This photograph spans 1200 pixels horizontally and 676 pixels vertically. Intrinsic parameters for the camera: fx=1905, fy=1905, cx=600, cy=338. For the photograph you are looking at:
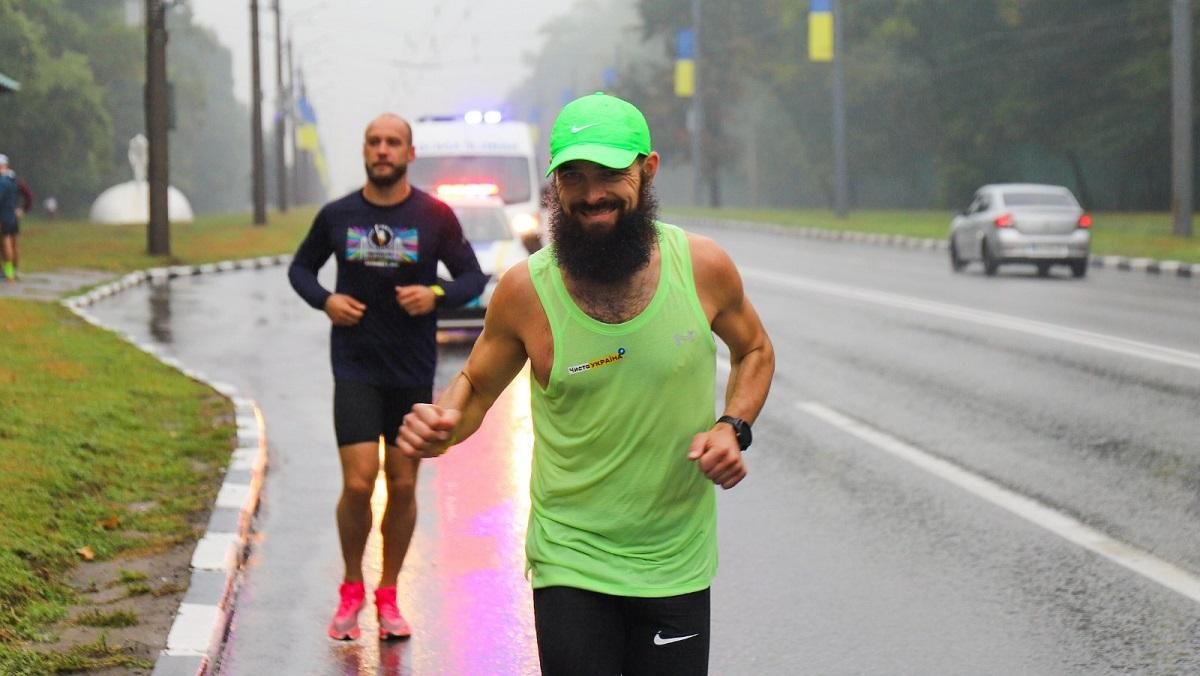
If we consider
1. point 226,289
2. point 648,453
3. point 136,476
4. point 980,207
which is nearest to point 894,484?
point 136,476

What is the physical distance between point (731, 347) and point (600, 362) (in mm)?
433

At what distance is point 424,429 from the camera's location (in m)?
3.91

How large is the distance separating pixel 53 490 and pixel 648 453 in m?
5.59

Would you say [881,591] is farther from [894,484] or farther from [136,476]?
[136,476]

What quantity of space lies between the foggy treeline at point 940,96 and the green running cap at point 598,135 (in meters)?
52.9

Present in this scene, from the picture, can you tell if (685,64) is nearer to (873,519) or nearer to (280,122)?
(280,122)

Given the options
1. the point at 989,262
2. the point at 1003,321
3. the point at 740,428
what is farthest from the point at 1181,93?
the point at 740,428

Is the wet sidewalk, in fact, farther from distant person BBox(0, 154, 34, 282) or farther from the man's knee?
distant person BBox(0, 154, 34, 282)

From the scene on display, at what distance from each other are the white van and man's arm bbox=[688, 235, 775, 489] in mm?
21370

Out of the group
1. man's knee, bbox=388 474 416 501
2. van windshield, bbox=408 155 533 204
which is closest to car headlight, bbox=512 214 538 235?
van windshield, bbox=408 155 533 204

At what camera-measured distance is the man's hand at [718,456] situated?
3801 mm

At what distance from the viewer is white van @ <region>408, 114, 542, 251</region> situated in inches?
1016

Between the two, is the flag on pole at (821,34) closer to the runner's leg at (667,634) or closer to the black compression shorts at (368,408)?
the black compression shorts at (368,408)

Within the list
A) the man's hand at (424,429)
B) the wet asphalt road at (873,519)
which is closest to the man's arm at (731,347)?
the man's hand at (424,429)
